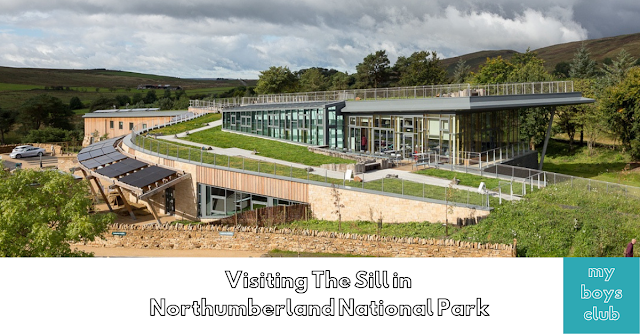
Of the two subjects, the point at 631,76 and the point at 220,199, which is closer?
the point at 220,199

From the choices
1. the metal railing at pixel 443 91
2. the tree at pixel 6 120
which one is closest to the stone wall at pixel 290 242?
the metal railing at pixel 443 91

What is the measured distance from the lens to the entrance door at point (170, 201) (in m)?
33.3

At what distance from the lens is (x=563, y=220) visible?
1959 centimetres

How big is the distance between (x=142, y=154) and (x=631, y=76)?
40.1 metres

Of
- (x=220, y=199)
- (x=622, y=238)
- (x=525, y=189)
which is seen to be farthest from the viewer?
(x=220, y=199)

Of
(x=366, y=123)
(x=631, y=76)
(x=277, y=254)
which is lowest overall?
(x=277, y=254)

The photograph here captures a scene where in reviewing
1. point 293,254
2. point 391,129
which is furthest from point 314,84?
point 293,254

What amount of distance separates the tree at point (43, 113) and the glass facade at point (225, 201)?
62.8m

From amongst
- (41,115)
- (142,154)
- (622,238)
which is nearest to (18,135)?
(41,115)

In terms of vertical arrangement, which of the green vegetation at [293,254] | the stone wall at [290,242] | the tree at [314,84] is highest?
the tree at [314,84]

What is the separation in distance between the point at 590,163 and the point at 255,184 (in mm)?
36508

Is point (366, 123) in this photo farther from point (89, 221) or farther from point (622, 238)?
point (89, 221)

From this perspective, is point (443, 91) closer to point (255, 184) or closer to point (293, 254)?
point (255, 184)

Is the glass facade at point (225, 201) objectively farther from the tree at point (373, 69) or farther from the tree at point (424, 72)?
the tree at point (373, 69)
